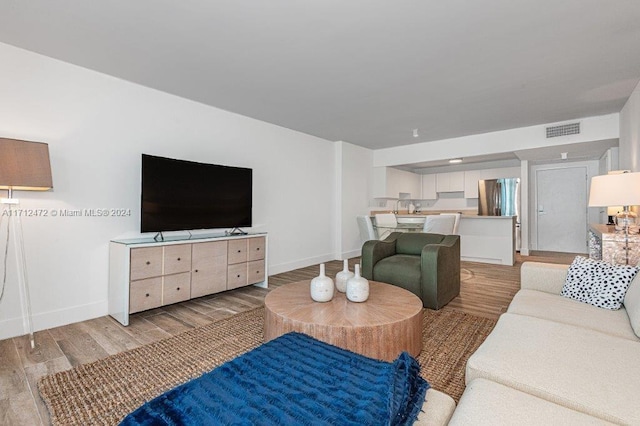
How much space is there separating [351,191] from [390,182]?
117 centimetres

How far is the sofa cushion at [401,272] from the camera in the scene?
10.7 feet

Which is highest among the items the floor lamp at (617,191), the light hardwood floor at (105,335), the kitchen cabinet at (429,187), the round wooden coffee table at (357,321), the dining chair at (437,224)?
the kitchen cabinet at (429,187)

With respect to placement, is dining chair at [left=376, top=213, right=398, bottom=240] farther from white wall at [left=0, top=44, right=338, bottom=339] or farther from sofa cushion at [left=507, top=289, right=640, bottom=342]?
sofa cushion at [left=507, top=289, right=640, bottom=342]

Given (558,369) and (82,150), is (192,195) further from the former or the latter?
(558,369)

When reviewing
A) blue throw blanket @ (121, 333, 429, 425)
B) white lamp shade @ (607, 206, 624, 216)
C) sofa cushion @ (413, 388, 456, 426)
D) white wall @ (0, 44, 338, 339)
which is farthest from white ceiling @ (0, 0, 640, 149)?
sofa cushion @ (413, 388, 456, 426)

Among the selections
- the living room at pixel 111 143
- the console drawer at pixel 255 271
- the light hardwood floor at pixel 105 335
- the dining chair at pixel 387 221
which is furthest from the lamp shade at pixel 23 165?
the dining chair at pixel 387 221

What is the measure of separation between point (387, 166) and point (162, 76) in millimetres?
4970

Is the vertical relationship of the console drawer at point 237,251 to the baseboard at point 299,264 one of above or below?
above

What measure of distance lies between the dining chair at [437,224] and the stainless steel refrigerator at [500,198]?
7.96 ft

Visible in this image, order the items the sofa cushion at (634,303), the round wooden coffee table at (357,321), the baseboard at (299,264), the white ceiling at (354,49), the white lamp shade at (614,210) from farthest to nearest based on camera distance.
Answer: the baseboard at (299,264)
the white lamp shade at (614,210)
the white ceiling at (354,49)
the round wooden coffee table at (357,321)
the sofa cushion at (634,303)

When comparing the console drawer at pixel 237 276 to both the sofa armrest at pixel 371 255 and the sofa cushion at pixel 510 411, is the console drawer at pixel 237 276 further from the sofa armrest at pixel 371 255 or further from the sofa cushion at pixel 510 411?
the sofa cushion at pixel 510 411

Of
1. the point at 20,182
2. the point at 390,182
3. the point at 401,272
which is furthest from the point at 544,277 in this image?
the point at 390,182

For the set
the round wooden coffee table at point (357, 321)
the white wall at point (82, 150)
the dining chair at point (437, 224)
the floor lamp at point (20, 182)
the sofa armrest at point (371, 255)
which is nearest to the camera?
the round wooden coffee table at point (357, 321)

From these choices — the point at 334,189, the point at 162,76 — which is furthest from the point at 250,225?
the point at 334,189
